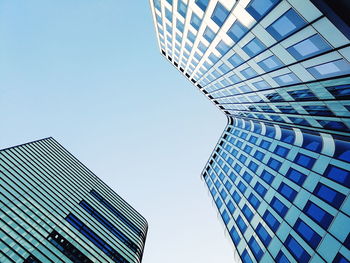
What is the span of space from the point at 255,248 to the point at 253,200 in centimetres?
680

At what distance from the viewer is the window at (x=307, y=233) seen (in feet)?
61.9

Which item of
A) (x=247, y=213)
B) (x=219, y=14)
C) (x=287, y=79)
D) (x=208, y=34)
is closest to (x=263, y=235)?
(x=247, y=213)

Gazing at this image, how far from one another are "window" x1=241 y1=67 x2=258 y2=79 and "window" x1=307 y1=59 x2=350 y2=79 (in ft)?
28.4

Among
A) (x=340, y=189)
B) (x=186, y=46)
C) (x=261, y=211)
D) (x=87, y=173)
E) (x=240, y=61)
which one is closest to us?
(x=340, y=189)

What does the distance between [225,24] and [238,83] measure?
11327mm

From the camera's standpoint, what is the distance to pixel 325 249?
691 inches

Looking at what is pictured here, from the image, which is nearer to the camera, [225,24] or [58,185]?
[225,24]

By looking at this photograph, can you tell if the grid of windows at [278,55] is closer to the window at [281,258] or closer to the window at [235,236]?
the window at [281,258]

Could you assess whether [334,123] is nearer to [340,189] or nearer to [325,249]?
[340,189]

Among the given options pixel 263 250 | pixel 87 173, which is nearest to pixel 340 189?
pixel 263 250

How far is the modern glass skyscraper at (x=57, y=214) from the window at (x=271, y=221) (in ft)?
76.5

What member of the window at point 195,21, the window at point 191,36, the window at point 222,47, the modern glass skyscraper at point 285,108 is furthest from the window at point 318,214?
the window at point 191,36

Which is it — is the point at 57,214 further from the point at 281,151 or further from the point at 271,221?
the point at 281,151

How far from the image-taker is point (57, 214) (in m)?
36.7
